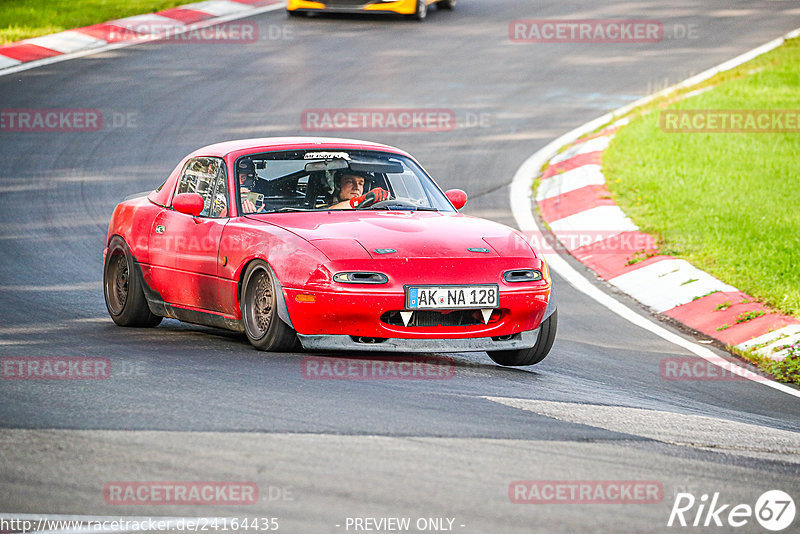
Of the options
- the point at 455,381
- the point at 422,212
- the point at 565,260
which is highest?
the point at 422,212

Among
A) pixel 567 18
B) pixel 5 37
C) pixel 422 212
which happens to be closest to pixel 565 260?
pixel 422 212

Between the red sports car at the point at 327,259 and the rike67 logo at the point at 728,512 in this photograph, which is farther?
the red sports car at the point at 327,259

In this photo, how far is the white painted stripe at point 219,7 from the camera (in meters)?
22.8

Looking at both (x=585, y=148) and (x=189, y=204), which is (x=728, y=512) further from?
(x=585, y=148)

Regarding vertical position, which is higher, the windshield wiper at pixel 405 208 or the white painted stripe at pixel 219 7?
the white painted stripe at pixel 219 7

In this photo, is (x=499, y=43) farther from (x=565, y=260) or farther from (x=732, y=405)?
(x=732, y=405)

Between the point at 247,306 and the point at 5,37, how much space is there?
1448 cm

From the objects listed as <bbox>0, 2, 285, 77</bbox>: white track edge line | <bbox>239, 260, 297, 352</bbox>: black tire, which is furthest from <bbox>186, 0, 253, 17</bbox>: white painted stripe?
<bbox>239, 260, 297, 352</bbox>: black tire

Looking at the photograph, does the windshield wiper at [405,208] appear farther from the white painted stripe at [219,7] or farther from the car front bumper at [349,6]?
the white painted stripe at [219,7]

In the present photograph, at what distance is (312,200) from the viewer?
25.0 feet

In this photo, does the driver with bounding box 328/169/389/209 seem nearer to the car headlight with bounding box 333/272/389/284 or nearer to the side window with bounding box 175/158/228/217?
the side window with bounding box 175/158/228/217

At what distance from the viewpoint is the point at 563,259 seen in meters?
11.6

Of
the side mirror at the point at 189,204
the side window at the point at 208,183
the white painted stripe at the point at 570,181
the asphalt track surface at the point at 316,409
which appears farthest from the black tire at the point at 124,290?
the white painted stripe at the point at 570,181

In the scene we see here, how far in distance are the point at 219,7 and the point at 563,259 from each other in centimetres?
1363
